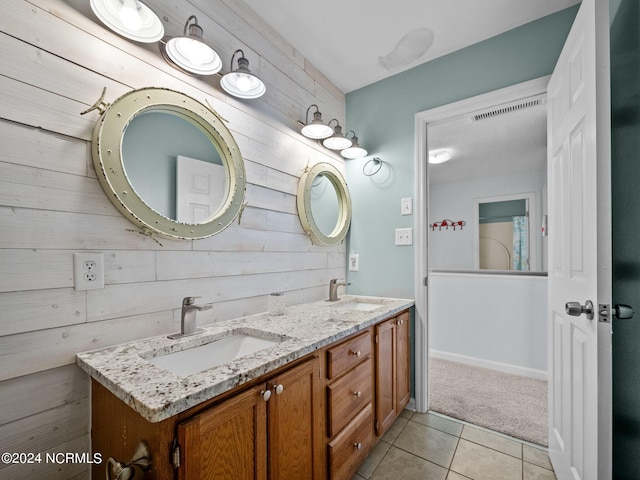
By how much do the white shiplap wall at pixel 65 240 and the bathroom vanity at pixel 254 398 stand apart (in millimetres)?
99

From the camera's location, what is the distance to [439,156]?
11.9 ft

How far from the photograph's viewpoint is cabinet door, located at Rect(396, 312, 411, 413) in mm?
1944

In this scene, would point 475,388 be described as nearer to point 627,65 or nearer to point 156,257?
point 627,65

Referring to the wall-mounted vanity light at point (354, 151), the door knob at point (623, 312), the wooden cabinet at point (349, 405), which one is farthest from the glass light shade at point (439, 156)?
the door knob at point (623, 312)

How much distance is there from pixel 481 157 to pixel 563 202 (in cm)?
247

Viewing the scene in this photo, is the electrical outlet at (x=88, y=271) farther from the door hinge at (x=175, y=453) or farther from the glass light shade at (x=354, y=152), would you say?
the glass light shade at (x=354, y=152)

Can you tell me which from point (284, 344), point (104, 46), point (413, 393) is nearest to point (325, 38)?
point (104, 46)

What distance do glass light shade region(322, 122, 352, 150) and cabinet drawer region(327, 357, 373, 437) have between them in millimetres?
1451

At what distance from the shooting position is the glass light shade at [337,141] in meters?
2.11

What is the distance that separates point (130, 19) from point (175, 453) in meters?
1.42

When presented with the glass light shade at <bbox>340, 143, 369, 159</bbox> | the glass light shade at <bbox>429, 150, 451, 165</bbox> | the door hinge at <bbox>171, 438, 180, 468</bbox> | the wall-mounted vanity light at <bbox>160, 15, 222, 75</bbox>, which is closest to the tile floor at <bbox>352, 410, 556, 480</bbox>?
the door hinge at <bbox>171, 438, 180, 468</bbox>

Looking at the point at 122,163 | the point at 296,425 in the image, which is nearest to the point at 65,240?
the point at 122,163

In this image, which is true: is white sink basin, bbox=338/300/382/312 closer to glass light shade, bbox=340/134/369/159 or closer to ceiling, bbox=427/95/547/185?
glass light shade, bbox=340/134/369/159

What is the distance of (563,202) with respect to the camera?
1.40 metres
